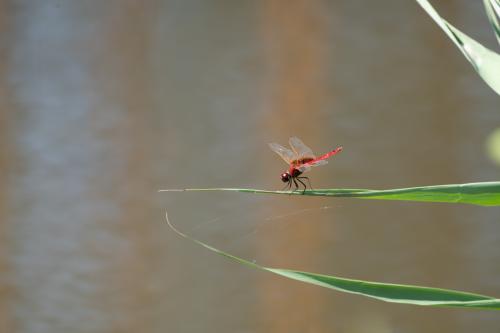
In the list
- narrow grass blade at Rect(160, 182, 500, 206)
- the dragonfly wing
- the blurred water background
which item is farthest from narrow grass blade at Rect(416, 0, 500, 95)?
the blurred water background

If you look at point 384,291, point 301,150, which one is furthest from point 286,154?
point 384,291

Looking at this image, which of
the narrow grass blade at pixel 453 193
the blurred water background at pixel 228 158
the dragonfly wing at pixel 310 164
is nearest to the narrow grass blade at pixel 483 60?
the narrow grass blade at pixel 453 193

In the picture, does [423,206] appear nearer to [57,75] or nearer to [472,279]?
[472,279]

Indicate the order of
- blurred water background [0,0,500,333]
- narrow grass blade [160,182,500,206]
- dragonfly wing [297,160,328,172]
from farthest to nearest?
blurred water background [0,0,500,333]
dragonfly wing [297,160,328,172]
narrow grass blade [160,182,500,206]

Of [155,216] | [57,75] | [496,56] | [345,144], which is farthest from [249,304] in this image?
[496,56]

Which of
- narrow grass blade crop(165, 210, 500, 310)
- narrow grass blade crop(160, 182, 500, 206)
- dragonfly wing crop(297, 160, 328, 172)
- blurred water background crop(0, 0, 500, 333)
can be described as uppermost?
blurred water background crop(0, 0, 500, 333)

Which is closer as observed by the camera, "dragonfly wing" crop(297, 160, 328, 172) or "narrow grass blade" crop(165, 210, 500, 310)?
"narrow grass blade" crop(165, 210, 500, 310)

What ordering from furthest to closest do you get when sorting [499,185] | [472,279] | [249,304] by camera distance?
1. [249,304]
2. [472,279]
3. [499,185]

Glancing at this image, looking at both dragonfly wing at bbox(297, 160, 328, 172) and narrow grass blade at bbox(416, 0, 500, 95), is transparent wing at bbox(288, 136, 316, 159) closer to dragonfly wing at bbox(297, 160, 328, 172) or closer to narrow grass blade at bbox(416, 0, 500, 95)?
dragonfly wing at bbox(297, 160, 328, 172)

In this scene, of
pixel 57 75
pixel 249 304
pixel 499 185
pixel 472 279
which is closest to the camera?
pixel 499 185
